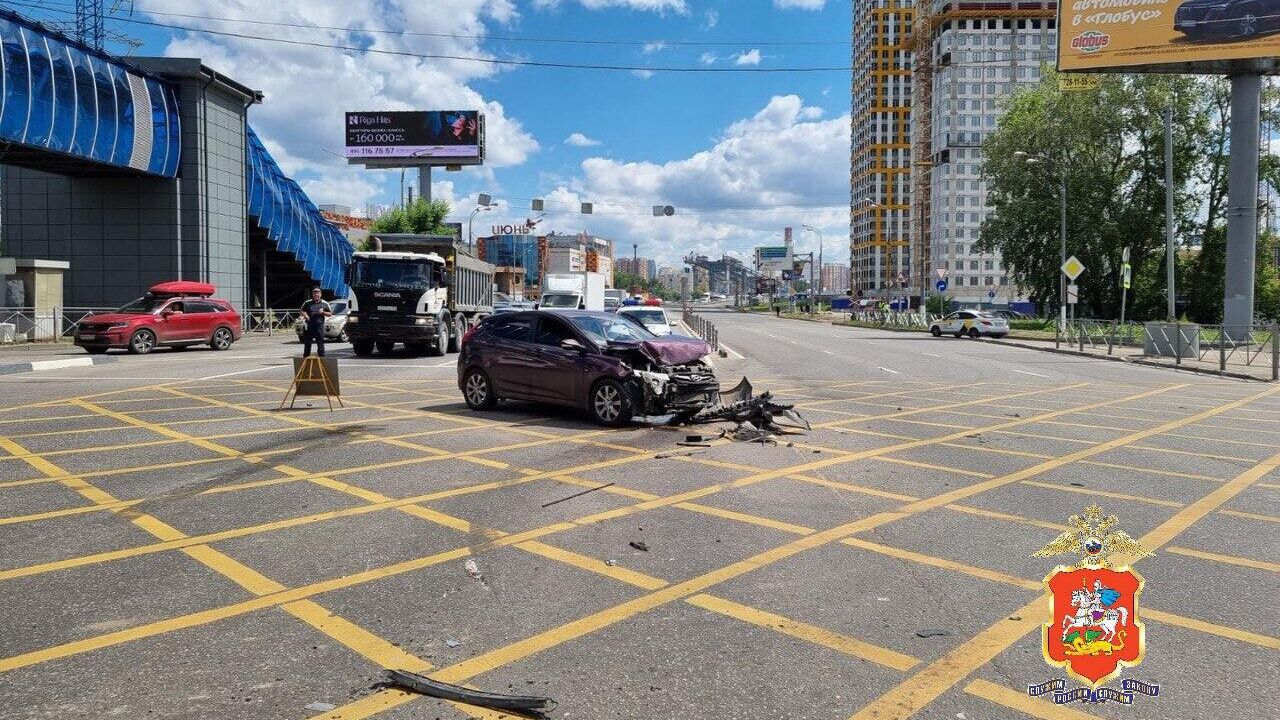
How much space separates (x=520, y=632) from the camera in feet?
14.4

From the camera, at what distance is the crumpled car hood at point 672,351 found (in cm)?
1145

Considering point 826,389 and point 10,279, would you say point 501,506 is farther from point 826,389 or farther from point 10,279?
point 10,279

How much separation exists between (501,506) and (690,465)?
8.10 feet

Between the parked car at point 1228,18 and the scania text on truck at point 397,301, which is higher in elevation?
the parked car at point 1228,18

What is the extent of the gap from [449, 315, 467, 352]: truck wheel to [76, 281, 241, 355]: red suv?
730cm

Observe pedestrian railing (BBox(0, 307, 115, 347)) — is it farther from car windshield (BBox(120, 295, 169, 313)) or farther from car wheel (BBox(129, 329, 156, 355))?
car wheel (BBox(129, 329, 156, 355))

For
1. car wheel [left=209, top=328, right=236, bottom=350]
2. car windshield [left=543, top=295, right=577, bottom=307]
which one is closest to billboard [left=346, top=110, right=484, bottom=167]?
car windshield [left=543, top=295, right=577, bottom=307]

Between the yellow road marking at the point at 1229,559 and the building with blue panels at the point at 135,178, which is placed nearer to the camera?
the yellow road marking at the point at 1229,559

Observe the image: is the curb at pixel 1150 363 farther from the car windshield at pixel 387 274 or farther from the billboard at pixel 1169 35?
the car windshield at pixel 387 274

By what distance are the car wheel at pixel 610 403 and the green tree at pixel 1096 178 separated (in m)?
43.6

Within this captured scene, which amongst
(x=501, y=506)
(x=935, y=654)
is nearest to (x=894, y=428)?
(x=501, y=506)

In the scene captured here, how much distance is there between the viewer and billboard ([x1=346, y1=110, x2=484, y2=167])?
6366 centimetres

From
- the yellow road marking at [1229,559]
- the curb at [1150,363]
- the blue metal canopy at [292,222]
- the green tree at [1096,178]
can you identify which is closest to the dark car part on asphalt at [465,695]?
the yellow road marking at [1229,559]

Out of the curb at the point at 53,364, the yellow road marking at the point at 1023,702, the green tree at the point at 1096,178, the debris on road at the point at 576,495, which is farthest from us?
the green tree at the point at 1096,178
